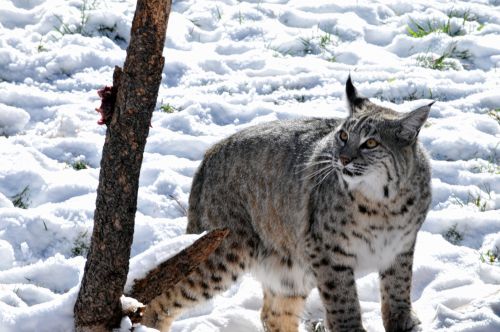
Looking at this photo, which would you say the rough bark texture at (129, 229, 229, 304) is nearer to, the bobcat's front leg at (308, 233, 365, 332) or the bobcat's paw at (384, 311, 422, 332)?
the bobcat's front leg at (308, 233, 365, 332)

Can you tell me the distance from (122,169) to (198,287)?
1.68 m

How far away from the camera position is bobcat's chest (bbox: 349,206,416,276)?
489cm

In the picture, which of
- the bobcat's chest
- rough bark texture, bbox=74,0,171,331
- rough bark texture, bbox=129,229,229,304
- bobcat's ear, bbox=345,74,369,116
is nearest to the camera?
rough bark texture, bbox=74,0,171,331

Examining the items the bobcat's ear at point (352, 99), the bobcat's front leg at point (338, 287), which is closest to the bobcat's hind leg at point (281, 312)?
the bobcat's front leg at point (338, 287)

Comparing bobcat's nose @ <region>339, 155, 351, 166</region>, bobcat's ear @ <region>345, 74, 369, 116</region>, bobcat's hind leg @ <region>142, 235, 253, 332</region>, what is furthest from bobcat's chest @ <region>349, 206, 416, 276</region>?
bobcat's hind leg @ <region>142, 235, 253, 332</region>

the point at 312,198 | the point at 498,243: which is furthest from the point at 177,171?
the point at 498,243

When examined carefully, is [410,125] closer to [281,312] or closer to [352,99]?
[352,99]

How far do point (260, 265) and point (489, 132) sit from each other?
305cm

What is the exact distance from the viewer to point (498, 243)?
6.00 metres

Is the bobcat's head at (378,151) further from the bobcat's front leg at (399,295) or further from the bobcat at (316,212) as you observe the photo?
the bobcat's front leg at (399,295)

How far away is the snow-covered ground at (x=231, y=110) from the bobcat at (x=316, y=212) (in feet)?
0.86

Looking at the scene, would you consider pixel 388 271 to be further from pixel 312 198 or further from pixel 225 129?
pixel 225 129

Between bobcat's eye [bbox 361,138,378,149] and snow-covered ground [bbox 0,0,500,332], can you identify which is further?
snow-covered ground [bbox 0,0,500,332]

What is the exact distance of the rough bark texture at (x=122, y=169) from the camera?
3576mm
